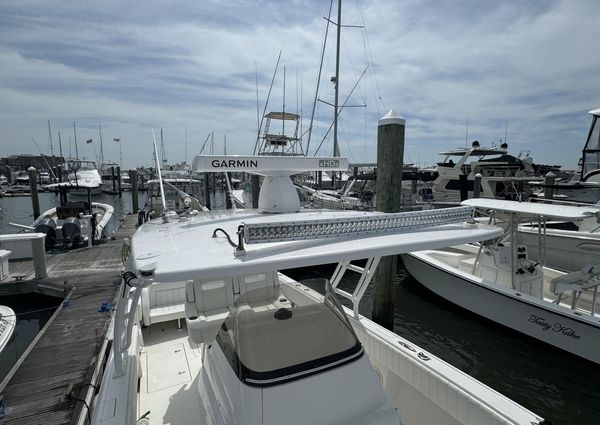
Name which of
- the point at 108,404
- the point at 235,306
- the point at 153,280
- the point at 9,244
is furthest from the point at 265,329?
the point at 9,244

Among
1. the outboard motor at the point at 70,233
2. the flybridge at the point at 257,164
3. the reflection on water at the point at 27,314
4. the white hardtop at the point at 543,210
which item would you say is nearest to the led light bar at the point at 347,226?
the flybridge at the point at 257,164

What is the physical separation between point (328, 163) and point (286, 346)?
336 cm

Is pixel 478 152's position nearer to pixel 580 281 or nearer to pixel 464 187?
pixel 464 187

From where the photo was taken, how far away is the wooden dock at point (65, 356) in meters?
4.32

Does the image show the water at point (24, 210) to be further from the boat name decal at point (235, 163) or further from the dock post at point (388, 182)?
the dock post at point (388, 182)

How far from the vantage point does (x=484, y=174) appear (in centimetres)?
2405

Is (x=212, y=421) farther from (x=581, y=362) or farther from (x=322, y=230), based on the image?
(x=581, y=362)

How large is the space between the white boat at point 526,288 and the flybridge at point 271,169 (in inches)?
114

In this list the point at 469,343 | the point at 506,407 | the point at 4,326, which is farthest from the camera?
the point at 469,343

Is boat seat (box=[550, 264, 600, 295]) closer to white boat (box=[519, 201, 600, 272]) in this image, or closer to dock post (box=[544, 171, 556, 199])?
white boat (box=[519, 201, 600, 272])

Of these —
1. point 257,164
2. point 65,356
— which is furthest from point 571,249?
point 65,356

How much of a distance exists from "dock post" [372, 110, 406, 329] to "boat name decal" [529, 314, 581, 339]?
137 inches

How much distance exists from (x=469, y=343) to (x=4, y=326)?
10.1 meters

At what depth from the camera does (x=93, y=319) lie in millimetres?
7012
